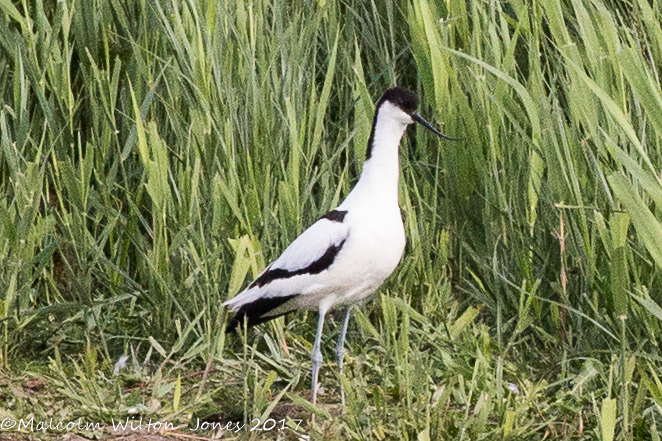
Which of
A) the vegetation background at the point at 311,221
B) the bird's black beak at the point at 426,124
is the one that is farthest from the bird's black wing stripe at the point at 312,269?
the bird's black beak at the point at 426,124

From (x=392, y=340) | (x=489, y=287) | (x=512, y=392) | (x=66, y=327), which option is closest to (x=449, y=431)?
(x=512, y=392)

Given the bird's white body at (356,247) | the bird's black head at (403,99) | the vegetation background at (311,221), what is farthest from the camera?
the bird's black head at (403,99)

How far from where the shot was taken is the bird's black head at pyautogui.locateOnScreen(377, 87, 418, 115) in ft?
12.3

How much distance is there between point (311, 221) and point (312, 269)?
55 cm

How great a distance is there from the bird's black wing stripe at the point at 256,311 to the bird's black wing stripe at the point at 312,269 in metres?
0.06

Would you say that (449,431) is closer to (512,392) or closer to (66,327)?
(512,392)

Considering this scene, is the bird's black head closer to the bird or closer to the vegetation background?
the bird

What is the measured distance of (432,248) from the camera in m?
4.11

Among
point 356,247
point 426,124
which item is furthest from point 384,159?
point 356,247

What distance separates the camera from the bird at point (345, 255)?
3516 millimetres

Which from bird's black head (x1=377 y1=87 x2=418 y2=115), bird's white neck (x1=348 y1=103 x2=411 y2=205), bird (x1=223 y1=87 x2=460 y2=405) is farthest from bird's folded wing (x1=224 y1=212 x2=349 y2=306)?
bird's black head (x1=377 y1=87 x2=418 y2=115)

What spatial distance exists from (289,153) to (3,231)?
3.06 feet

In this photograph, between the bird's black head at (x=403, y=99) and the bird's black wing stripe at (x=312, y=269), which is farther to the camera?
the bird's black head at (x=403, y=99)

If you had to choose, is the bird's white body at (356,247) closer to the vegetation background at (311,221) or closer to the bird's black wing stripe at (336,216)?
the bird's black wing stripe at (336,216)
